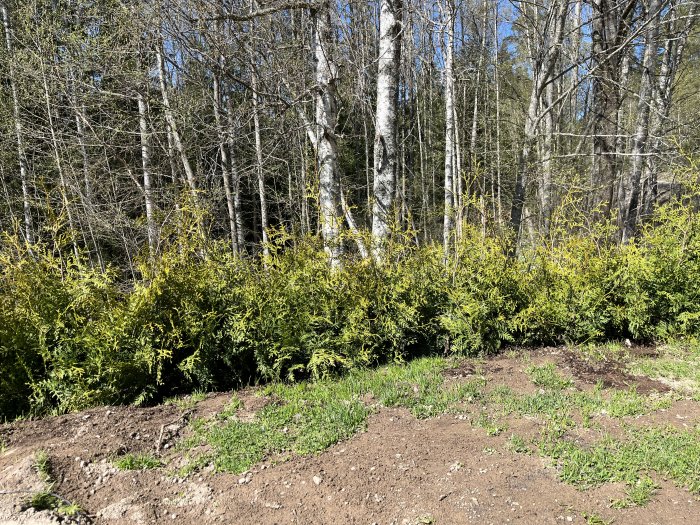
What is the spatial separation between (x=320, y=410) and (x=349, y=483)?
33.0 inches

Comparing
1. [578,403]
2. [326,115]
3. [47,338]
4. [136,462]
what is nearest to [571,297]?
[578,403]

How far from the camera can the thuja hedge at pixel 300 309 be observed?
12.5 ft

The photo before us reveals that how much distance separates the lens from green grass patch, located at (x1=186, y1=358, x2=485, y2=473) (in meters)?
3.01

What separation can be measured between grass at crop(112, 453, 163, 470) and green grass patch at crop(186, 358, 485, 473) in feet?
0.85

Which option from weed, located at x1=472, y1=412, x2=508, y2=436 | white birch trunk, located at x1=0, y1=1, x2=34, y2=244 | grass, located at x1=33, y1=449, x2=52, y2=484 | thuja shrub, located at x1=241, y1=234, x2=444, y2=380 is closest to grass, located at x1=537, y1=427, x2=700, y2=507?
weed, located at x1=472, y1=412, x2=508, y2=436

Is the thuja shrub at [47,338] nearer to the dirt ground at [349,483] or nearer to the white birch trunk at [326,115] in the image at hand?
the dirt ground at [349,483]

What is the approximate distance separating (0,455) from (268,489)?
2.02 metres

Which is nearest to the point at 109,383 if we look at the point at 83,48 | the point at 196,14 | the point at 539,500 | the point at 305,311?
the point at 305,311

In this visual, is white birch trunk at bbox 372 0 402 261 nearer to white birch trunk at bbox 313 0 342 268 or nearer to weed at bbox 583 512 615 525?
white birch trunk at bbox 313 0 342 268

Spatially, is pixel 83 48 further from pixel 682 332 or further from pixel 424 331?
pixel 682 332

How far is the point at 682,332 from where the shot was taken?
16.1ft

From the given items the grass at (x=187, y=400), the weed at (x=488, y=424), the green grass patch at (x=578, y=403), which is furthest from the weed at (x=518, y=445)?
the grass at (x=187, y=400)

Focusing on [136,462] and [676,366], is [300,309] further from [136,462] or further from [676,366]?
[676,366]

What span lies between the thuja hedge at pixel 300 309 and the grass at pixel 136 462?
0.91 meters
